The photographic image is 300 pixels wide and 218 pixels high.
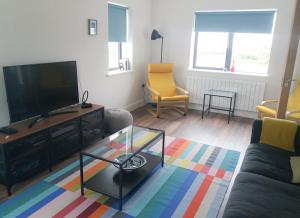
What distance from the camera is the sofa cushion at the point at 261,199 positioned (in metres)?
1.57

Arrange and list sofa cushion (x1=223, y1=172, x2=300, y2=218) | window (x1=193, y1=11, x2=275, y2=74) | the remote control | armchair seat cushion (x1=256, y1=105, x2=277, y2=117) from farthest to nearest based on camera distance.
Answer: window (x1=193, y1=11, x2=275, y2=74) < armchair seat cushion (x1=256, y1=105, x2=277, y2=117) < the remote control < sofa cushion (x1=223, y1=172, x2=300, y2=218)

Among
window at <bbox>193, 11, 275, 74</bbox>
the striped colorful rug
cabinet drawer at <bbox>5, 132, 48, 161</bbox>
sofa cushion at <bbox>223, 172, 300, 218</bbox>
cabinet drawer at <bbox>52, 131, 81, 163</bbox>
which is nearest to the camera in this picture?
sofa cushion at <bbox>223, 172, 300, 218</bbox>

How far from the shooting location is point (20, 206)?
2.14m

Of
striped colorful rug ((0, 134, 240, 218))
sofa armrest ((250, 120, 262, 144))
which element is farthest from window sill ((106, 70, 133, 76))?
sofa armrest ((250, 120, 262, 144))

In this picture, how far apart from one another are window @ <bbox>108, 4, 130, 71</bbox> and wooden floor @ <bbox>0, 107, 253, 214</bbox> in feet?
3.33

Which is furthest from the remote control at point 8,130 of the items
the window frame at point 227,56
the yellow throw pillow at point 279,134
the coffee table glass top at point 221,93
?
the window frame at point 227,56

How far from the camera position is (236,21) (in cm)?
454

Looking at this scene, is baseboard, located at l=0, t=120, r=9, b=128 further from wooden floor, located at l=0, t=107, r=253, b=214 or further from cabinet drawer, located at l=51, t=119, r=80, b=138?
wooden floor, located at l=0, t=107, r=253, b=214

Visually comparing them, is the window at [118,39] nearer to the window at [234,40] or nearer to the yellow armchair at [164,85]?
the yellow armchair at [164,85]

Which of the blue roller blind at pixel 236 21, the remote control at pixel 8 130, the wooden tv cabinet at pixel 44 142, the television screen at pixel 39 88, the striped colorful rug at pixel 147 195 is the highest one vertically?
the blue roller blind at pixel 236 21

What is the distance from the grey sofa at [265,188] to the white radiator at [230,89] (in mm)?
2235

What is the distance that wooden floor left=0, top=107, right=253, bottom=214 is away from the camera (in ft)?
11.9

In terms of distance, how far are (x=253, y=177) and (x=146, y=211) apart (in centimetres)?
93

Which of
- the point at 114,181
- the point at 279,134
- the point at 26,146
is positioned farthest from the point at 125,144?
the point at 279,134
